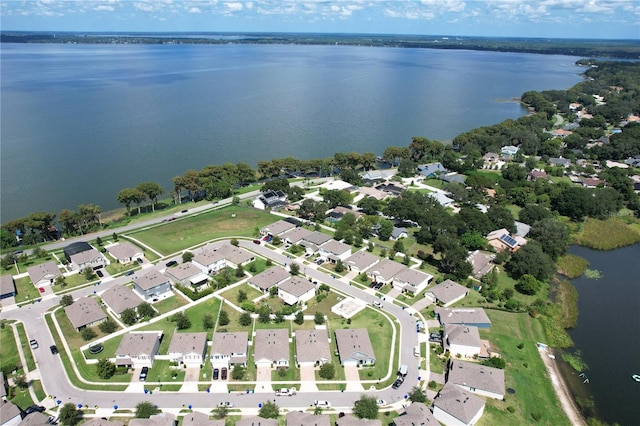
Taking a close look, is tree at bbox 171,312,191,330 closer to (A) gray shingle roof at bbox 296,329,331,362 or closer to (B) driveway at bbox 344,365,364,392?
(A) gray shingle roof at bbox 296,329,331,362

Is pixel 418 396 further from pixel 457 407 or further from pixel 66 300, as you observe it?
pixel 66 300

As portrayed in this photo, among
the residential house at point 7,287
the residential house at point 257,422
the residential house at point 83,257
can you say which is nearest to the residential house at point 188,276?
the residential house at point 83,257

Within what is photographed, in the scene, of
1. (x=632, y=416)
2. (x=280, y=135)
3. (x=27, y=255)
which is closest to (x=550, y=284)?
(x=632, y=416)

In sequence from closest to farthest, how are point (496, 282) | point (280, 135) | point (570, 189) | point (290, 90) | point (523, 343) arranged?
point (523, 343) → point (496, 282) → point (570, 189) → point (280, 135) → point (290, 90)

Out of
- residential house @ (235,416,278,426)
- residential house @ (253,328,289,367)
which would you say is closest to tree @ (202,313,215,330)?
residential house @ (253,328,289,367)

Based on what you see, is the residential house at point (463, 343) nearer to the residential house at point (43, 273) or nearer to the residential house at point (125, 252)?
the residential house at point (125, 252)

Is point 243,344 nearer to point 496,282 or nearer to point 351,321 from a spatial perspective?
point 351,321

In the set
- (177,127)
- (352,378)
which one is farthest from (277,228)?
(177,127)
